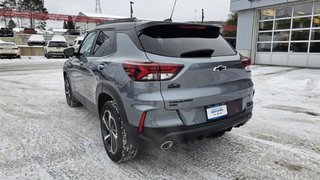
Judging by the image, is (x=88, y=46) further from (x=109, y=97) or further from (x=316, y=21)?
(x=316, y=21)

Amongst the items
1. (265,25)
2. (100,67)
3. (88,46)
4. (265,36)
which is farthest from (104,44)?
(265,25)

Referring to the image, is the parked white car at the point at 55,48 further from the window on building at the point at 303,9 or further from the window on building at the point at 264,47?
the window on building at the point at 303,9

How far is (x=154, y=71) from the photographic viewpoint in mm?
2494

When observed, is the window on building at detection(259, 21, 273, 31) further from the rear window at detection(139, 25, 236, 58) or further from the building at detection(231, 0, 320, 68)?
the rear window at detection(139, 25, 236, 58)

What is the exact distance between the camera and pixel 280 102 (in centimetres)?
610

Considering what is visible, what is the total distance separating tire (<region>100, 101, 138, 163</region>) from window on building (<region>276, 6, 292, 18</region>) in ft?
45.1

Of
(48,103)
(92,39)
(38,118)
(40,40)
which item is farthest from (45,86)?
(40,40)

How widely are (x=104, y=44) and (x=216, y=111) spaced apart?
5.91 ft

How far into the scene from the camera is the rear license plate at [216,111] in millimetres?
2729

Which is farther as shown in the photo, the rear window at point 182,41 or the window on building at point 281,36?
the window on building at point 281,36

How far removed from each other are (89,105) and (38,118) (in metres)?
1.47

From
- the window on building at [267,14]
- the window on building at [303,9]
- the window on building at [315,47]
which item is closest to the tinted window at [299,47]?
the window on building at [315,47]

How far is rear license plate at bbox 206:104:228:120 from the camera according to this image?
2729 mm

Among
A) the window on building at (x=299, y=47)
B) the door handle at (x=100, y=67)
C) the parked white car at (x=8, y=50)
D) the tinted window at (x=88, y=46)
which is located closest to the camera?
the door handle at (x=100, y=67)
